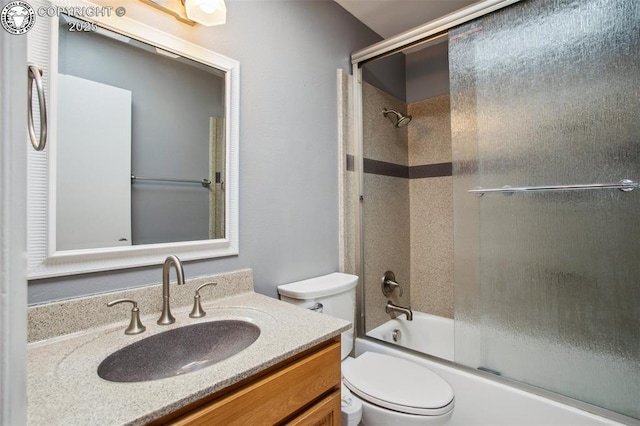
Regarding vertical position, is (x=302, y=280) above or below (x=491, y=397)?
above

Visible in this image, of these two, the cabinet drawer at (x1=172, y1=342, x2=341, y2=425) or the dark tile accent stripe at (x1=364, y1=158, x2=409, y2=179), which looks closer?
the cabinet drawer at (x1=172, y1=342, x2=341, y2=425)

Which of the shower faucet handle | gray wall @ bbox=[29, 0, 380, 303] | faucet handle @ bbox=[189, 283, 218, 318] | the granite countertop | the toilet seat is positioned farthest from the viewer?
the shower faucet handle

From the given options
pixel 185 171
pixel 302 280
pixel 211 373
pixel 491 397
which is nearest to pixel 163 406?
pixel 211 373

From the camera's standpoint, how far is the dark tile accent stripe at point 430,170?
7.36ft

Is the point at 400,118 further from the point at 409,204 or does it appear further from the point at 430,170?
the point at 409,204

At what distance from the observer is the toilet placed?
111cm

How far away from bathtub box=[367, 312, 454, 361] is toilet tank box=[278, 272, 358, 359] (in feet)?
1.94

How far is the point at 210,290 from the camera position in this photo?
116cm

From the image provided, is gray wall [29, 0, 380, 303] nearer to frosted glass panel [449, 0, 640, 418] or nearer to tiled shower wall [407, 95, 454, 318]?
frosted glass panel [449, 0, 640, 418]

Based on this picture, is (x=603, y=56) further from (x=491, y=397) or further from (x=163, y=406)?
(x=163, y=406)

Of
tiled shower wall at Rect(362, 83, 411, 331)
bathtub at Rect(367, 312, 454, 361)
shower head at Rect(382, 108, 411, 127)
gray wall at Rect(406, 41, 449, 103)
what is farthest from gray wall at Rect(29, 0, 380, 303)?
gray wall at Rect(406, 41, 449, 103)

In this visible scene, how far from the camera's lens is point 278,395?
0.75 meters

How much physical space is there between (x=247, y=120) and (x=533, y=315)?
159cm
